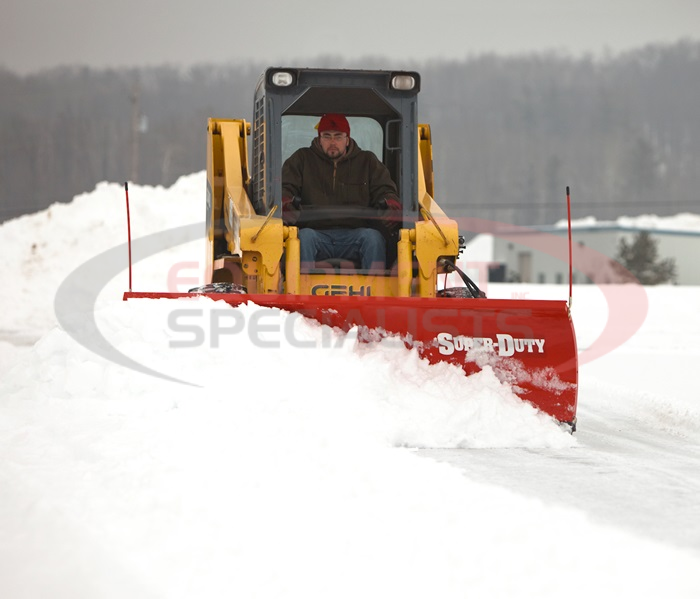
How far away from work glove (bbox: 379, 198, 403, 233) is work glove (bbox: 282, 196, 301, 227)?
59 centimetres

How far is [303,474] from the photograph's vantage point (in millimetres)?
3707

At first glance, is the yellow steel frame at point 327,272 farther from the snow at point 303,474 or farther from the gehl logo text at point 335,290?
the snow at point 303,474

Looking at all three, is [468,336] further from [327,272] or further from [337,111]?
[337,111]

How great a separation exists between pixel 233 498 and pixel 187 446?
2.42 feet

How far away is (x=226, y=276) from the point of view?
731 cm

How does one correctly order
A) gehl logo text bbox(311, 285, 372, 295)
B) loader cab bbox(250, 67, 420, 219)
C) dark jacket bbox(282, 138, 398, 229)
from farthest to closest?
dark jacket bbox(282, 138, 398, 229) → loader cab bbox(250, 67, 420, 219) → gehl logo text bbox(311, 285, 372, 295)

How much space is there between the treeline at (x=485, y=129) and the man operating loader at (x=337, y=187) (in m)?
36.6

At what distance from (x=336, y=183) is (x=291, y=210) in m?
0.41

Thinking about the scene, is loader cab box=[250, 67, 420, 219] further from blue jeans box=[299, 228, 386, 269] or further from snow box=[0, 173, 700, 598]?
snow box=[0, 173, 700, 598]

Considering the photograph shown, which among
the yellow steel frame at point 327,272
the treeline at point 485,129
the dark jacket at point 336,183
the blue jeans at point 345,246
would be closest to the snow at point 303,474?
the yellow steel frame at point 327,272

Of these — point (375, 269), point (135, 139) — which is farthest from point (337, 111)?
point (135, 139)

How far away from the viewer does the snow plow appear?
523cm

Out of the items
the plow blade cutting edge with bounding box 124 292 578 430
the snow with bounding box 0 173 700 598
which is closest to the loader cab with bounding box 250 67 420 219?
the plow blade cutting edge with bounding box 124 292 578 430

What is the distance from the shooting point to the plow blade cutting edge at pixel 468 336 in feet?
17.1
